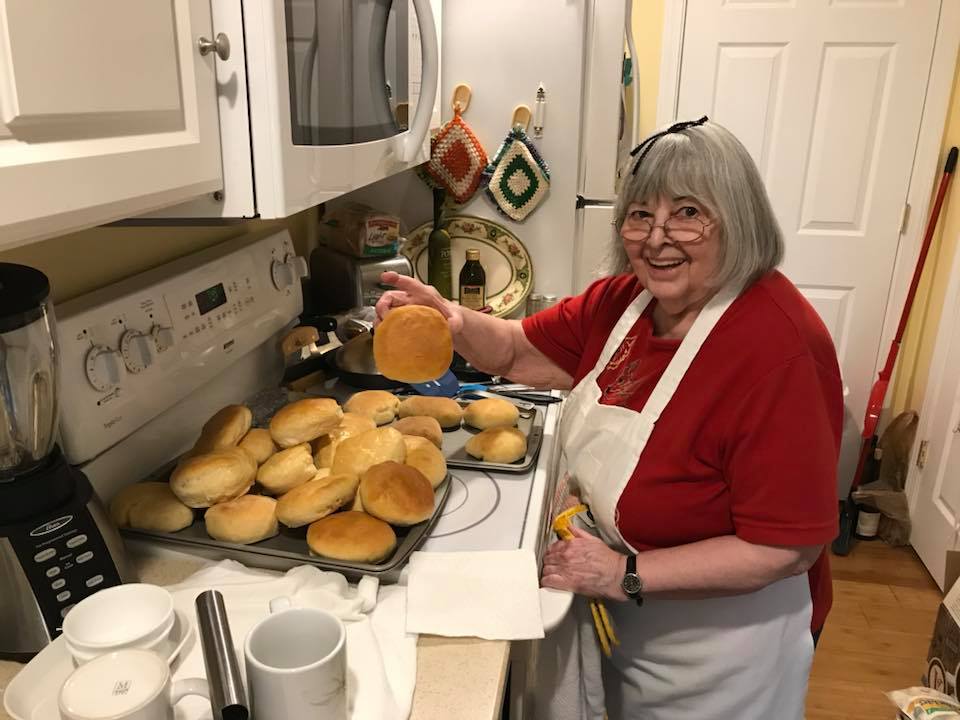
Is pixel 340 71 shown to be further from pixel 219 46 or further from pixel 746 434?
pixel 746 434

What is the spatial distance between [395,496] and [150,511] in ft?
1.11

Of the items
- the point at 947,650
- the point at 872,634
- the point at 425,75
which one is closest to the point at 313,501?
the point at 425,75

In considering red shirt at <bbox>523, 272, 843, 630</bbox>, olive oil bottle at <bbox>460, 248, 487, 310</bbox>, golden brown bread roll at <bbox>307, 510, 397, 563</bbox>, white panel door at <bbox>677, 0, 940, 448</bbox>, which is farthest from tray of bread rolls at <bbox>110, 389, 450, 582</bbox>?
white panel door at <bbox>677, 0, 940, 448</bbox>

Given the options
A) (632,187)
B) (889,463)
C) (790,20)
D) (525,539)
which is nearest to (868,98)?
(790,20)

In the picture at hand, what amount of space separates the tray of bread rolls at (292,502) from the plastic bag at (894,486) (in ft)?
7.69

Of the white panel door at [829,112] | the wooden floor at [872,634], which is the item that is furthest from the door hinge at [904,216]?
the wooden floor at [872,634]

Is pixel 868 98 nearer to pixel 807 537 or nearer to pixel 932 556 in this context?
pixel 932 556

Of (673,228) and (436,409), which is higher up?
(673,228)

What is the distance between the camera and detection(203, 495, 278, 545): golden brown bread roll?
101cm

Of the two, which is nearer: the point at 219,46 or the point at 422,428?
the point at 219,46

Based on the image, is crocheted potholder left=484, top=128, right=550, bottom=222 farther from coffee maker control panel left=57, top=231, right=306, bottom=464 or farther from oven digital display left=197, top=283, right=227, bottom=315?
oven digital display left=197, top=283, right=227, bottom=315

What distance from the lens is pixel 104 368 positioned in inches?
40.7

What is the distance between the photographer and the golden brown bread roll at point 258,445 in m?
1.15

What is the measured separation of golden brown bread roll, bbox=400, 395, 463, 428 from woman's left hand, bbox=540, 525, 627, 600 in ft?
1.16
